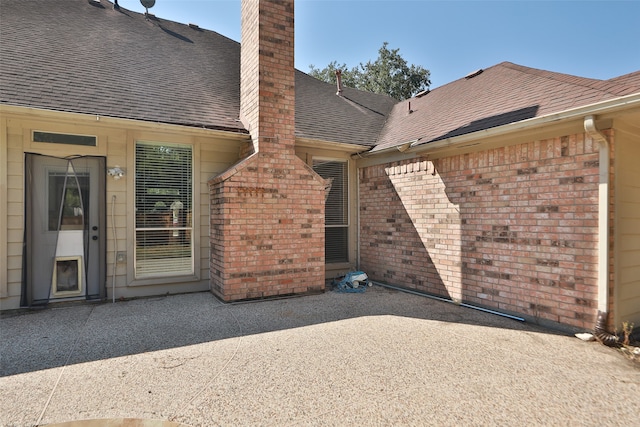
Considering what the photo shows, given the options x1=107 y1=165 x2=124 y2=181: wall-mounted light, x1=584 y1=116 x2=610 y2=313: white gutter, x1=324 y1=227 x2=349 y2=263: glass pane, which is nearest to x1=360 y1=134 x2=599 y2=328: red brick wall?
x1=584 y1=116 x2=610 y2=313: white gutter

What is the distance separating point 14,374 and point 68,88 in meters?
4.40

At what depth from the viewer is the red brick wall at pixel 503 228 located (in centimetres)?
415

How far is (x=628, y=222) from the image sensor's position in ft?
13.6

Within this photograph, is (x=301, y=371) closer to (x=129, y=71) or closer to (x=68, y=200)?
(x=68, y=200)

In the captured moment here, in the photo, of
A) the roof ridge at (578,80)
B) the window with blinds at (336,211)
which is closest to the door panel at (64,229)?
the window with blinds at (336,211)

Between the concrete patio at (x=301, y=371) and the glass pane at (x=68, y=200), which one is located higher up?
the glass pane at (x=68, y=200)

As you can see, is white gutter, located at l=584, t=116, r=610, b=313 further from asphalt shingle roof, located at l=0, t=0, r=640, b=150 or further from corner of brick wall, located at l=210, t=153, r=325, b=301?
corner of brick wall, located at l=210, t=153, r=325, b=301

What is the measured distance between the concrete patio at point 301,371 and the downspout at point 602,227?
0.33 meters

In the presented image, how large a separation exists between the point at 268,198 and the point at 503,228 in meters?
3.61

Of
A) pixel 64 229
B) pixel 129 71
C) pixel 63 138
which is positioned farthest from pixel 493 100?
pixel 64 229

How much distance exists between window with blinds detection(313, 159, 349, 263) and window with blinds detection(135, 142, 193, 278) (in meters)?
2.74

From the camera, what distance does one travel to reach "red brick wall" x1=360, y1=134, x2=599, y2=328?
4148 mm

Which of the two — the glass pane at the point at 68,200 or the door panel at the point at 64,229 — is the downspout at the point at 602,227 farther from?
the glass pane at the point at 68,200

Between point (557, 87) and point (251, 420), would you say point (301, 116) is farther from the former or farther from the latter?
point (251, 420)
